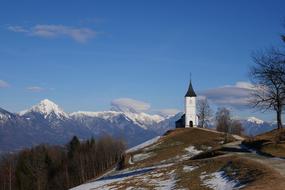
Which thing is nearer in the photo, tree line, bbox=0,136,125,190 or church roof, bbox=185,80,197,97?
tree line, bbox=0,136,125,190

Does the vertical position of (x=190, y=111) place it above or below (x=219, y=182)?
above

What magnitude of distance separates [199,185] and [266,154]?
13.9m

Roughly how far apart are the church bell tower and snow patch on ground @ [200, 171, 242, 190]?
322 ft

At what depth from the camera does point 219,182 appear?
3522 centimetres

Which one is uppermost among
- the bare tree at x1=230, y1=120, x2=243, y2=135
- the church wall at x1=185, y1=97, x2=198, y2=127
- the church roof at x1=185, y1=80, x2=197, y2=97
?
the church roof at x1=185, y1=80, x2=197, y2=97

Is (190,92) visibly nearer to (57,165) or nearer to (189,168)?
(57,165)

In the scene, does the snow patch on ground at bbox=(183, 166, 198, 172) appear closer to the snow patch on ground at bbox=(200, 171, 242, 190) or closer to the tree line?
the snow patch on ground at bbox=(200, 171, 242, 190)

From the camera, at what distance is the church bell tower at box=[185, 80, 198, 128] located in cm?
13812

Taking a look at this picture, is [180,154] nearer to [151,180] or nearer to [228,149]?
[228,149]

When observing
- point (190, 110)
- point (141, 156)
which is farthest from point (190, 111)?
point (141, 156)

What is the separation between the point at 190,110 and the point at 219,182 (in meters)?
105

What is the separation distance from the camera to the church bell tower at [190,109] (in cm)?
13812

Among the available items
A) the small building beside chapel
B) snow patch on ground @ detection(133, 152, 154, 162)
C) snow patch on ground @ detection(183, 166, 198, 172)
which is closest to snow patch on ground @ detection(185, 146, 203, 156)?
snow patch on ground @ detection(133, 152, 154, 162)

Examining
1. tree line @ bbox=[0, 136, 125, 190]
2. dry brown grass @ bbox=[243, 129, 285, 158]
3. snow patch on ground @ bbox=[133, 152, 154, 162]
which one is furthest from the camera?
tree line @ bbox=[0, 136, 125, 190]
